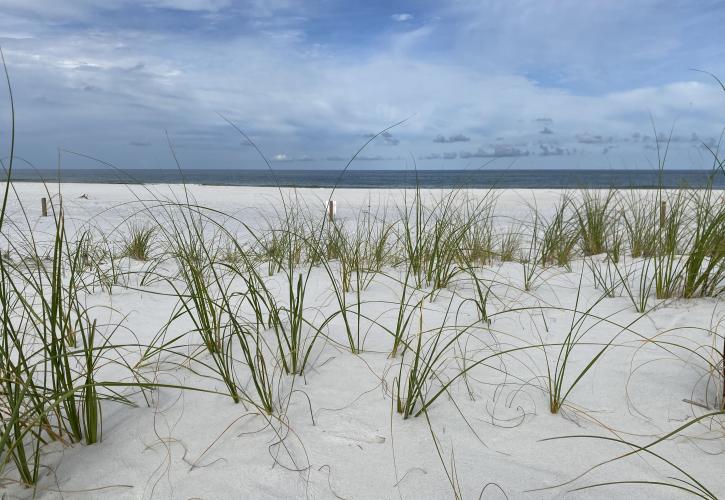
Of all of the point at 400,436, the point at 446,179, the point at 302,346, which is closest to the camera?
the point at 400,436

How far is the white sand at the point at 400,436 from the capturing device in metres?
1.08

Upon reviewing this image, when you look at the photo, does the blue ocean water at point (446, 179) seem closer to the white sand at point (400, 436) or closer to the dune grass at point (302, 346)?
the dune grass at point (302, 346)

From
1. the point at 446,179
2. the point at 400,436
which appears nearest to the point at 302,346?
the point at 400,436

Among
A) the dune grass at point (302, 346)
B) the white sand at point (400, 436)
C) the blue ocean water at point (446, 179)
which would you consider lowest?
the white sand at point (400, 436)

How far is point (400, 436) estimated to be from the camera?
1.23 m

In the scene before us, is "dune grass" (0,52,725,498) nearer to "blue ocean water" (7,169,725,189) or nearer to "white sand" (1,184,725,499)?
"white sand" (1,184,725,499)

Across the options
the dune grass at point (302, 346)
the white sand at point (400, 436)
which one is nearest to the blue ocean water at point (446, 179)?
the dune grass at point (302, 346)

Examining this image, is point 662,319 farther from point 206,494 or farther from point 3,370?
point 3,370

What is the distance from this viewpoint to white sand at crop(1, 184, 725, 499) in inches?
42.7

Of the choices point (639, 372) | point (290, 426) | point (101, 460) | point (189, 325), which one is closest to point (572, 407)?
point (639, 372)

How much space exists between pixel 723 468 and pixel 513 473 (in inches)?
18.9

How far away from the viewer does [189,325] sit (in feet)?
6.64

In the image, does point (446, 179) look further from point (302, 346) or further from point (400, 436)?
point (400, 436)

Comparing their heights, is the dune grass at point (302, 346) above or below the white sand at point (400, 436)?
above
